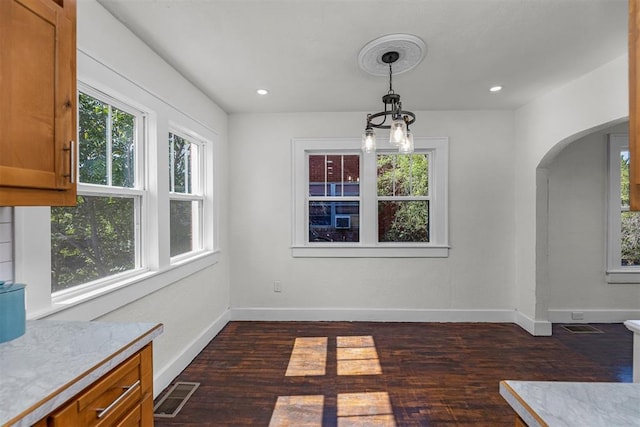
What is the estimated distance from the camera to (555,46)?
2.23 meters

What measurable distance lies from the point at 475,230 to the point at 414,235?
0.70 meters

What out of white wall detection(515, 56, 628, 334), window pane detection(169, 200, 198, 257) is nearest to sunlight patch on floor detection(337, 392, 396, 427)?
window pane detection(169, 200, 198, 257)

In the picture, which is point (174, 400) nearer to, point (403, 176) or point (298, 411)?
point (298, 411)

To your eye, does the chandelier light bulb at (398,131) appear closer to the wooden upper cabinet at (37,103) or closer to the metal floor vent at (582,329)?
the wooden upper cabinet at (37,103)

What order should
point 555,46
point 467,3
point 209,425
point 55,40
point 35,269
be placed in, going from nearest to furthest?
point 55,40 < point 35,269 < point 467,3 < point 209,425 < point 555,46

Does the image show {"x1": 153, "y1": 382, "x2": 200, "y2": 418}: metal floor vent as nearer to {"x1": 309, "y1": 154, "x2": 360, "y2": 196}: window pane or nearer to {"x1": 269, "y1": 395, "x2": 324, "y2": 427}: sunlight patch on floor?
{"x1": 269, "y1": 395, "x2": 324, "y2": 427}: sunlight patch on floor

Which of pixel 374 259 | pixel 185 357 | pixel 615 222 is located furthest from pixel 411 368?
pixel 615 222

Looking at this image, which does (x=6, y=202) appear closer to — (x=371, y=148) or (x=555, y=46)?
(x=371, y=148)

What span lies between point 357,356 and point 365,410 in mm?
769

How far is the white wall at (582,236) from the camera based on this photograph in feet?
11.9

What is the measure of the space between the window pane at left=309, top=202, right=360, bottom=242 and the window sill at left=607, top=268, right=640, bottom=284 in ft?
9.62

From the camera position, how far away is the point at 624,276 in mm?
3648

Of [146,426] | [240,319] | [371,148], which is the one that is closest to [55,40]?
[146,426]

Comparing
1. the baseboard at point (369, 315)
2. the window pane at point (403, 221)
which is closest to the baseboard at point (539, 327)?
the baseboard at point (369, 315)
